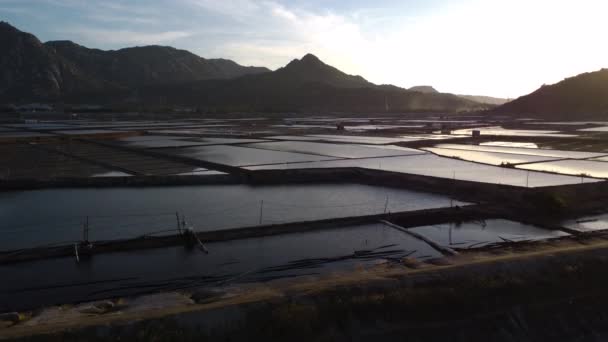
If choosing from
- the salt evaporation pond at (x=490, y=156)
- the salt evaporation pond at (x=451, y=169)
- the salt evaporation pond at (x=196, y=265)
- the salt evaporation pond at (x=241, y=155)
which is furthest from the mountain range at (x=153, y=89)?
the salt evaporation pond at (x=196, y=265)

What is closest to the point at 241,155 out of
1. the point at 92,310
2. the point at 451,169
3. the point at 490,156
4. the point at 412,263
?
the point at 451,169

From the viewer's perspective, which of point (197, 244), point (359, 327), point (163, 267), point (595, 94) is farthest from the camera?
point (595, 94)

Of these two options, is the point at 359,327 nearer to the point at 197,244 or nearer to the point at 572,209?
the point at 197,244

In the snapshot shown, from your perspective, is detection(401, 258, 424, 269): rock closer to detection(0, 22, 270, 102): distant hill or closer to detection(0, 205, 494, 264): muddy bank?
detection(0, 205, 494, 264): muddy bank

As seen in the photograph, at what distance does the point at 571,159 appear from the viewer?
540 inches

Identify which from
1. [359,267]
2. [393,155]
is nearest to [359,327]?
[359,267]

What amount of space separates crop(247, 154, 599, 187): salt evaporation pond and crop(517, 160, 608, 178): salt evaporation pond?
0.73 metres

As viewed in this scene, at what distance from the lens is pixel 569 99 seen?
159 ft

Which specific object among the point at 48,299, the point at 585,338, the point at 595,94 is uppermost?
the point at 595,94

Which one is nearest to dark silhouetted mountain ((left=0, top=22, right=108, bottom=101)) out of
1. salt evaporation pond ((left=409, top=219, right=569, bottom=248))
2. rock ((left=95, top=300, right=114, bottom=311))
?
salt evaporation pond ((left=409, top=219, right=569, bottom=248))

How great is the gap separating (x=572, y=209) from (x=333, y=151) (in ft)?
27.9

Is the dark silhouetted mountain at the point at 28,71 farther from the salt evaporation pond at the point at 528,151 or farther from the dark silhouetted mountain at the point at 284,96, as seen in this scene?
the salt evaporation pond at the point at 528,151

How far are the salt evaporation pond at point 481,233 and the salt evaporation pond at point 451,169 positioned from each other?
211 cm

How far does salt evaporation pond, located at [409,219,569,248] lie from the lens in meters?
6.76
